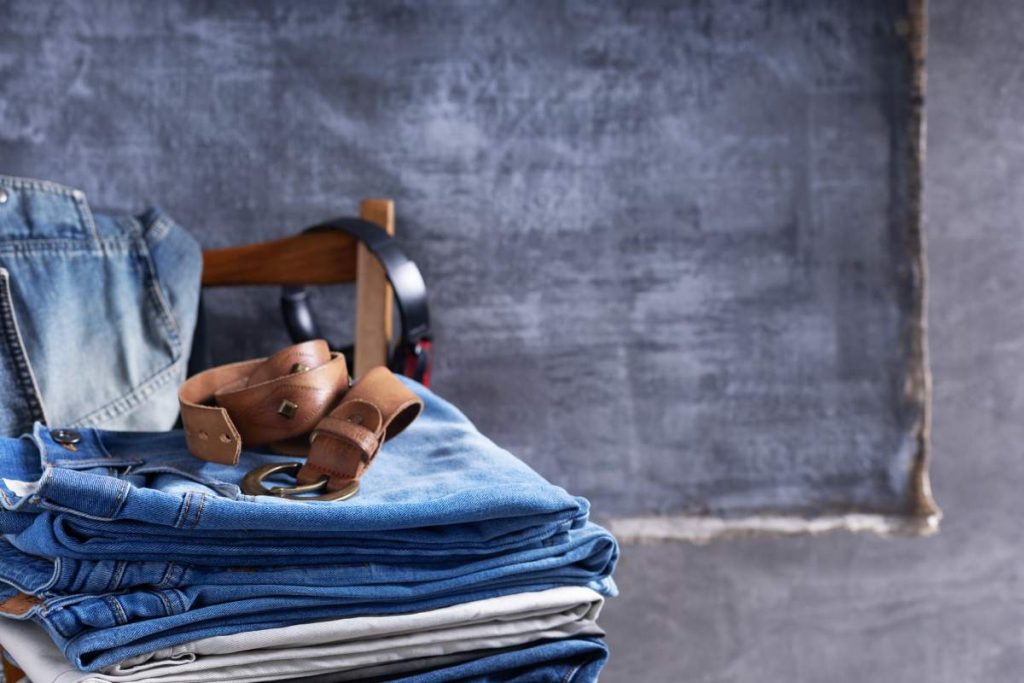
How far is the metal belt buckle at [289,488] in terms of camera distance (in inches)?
25.5

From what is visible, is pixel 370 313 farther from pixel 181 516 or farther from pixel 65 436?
pixel 181 516

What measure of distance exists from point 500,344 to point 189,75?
1.76ft

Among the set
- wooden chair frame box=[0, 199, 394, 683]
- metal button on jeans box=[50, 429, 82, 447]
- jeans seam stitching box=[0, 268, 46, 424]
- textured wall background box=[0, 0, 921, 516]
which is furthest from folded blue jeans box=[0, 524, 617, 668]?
textured wall background box=[0, 0, 921, 516]

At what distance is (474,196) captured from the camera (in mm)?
1340

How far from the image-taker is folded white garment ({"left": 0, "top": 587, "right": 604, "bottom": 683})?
568 millimetres

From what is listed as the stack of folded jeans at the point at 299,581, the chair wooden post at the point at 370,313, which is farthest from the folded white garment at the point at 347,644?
the chair wooden post at the point at 370,313

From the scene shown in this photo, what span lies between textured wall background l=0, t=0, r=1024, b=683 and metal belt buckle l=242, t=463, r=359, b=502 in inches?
26.1

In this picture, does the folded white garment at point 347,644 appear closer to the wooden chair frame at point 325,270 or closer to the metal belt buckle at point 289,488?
the metal belt buckle at point 289,488

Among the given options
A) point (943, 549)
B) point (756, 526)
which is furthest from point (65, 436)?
point (943, 549)

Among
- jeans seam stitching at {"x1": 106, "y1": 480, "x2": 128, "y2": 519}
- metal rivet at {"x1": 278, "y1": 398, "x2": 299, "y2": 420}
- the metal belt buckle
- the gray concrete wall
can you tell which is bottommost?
the gray concrete wall

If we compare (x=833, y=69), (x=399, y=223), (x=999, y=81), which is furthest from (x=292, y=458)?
(x=999, y=81)

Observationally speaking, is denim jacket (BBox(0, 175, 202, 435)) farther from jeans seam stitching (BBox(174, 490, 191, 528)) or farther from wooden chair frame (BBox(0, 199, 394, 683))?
jeans seam stitching (BBox(174, 490, 191, 528))

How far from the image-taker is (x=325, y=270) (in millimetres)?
1191

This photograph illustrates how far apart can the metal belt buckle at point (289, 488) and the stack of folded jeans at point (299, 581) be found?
0.01 m
